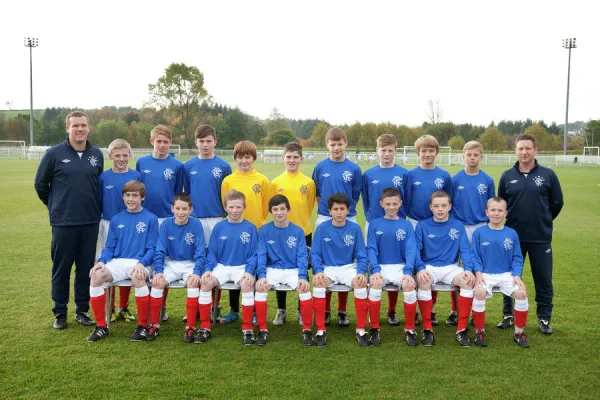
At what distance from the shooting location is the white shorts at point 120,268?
4.99 meters

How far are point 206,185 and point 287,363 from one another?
7.17 feet

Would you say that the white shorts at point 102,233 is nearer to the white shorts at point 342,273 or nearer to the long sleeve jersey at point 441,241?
the white shorts at point 342,273

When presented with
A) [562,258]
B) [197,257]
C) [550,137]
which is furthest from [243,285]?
[550,137]

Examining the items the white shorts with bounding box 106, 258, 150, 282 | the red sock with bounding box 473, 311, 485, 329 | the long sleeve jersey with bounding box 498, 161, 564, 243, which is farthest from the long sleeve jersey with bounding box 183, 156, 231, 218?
the long sleeve jersey with bounding box 498, 161, 564, 243

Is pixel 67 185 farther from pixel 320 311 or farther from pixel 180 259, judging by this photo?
pixel 320 311

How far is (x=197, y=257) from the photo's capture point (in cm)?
502

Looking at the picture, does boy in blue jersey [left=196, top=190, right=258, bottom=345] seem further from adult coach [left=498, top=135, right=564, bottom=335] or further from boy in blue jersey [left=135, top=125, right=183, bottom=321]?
adult coach [left=498, top=135, right=564, bottom=335]

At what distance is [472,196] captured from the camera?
537cm

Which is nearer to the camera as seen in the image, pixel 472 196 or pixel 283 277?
pixel 283 277

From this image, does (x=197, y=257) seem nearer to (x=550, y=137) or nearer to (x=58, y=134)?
(x=58, y=134)

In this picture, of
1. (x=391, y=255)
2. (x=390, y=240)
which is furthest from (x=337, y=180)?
(x=391, y=255)

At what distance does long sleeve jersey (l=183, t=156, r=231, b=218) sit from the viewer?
5574 millimetres

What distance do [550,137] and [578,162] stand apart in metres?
19.0

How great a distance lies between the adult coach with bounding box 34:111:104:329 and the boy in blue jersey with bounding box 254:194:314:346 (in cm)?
183
